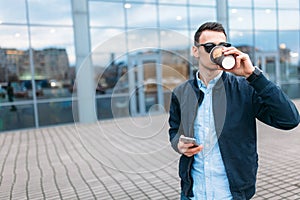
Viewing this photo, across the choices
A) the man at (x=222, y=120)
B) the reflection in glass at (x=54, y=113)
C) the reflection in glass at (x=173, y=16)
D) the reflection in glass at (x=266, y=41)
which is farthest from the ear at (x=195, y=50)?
the reflection in glass at (x=266, y=41)

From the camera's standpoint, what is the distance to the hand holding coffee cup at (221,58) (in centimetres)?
117

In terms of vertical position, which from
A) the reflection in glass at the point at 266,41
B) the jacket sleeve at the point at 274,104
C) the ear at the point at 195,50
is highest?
the reflection in glass at the point at 266,41

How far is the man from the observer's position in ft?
4.23

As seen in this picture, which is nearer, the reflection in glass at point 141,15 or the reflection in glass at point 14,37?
the reflection in glass at point 14,37

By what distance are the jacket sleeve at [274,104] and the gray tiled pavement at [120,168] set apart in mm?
1480

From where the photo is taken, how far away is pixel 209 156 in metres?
1.48

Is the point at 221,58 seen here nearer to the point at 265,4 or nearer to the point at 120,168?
the point at 120,168

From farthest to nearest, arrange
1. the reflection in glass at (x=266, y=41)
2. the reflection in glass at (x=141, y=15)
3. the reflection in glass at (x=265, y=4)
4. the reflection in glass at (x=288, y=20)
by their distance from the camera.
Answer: the reflection in glass at (x=288, y=20) < the reflection in glass at (x=266, y=41) < the reflection in glass at (x=265, y=4) < the reflection in glass at (x=141, y=15)

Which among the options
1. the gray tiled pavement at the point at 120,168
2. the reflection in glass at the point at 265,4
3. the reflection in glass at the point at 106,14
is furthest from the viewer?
the reflection in glass at the point at 265,4

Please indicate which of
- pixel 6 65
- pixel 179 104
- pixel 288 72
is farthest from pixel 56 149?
pixel 288 72

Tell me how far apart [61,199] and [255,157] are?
3199 millimetres

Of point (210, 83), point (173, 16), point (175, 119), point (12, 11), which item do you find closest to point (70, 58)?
point (12, 11)

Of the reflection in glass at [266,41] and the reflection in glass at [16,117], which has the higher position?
the reflection in glass at [266,41]

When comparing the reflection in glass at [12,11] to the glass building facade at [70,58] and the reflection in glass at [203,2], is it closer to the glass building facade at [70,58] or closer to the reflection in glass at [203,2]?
the glass building facade at [70,58]
